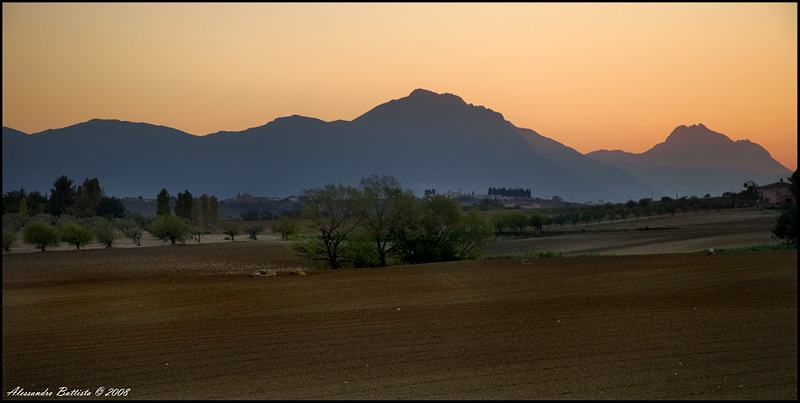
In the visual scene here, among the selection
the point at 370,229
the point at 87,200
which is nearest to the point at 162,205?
the point at 87,200

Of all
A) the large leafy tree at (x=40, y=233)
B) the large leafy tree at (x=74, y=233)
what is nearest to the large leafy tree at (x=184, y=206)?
the large leafy tree at (x=74, y=233)

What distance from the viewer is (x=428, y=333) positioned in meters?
17.9

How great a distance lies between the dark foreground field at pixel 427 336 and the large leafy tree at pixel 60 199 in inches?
1687

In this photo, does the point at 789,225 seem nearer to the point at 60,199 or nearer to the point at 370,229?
the point at 370,229


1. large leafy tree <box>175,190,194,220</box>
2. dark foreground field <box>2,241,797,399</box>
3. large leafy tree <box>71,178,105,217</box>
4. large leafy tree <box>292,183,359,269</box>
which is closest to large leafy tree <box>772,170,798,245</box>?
dark foreground field <box>2,241,797,399</box>

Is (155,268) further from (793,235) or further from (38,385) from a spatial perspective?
(793,235)

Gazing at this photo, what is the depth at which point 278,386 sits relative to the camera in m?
12.8

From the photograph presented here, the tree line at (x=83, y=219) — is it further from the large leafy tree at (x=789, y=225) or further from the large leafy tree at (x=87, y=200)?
the large leafy tree at (x=789, y=225)

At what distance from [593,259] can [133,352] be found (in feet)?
101

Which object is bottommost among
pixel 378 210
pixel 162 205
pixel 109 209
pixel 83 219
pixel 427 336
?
pixel 427 336

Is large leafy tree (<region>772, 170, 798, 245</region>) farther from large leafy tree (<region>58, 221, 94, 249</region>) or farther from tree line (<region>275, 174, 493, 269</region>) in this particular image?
large leafy tree (<region>58, 221, 94, 249</region>)

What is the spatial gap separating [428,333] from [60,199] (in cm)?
7015

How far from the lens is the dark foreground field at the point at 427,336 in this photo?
12789mm

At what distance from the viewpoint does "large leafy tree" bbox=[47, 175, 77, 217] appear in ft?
231
